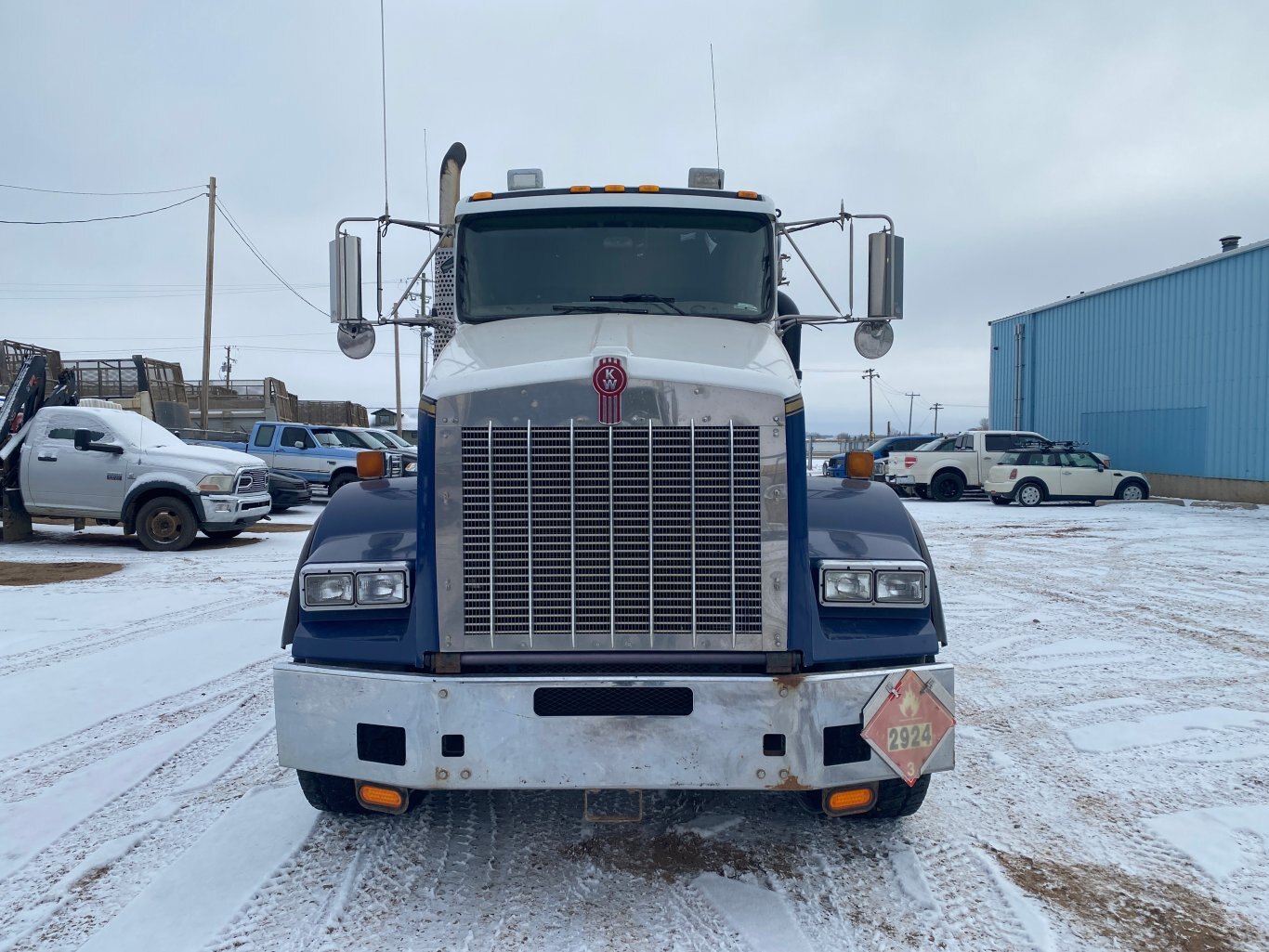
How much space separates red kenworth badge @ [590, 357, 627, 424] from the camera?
9.65 feet

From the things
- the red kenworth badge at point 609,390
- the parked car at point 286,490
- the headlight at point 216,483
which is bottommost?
the parked car at point 286,490

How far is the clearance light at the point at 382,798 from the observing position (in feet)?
10.3

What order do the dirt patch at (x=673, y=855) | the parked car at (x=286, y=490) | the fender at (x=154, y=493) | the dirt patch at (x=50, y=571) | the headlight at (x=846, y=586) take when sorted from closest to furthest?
the headlight at (x=846, y=586), the dirt patch at (x=673, y=855), the dirt patch at (x=50, y=571), the fender at (x=154, y=493), the parked car at (x=286, y=490)

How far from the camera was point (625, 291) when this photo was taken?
442 cm

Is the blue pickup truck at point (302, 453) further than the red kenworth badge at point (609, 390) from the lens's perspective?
Yes

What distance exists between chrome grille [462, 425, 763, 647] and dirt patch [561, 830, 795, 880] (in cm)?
92

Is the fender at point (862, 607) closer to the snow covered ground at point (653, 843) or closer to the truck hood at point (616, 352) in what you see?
the truck hood at point (616, 352)

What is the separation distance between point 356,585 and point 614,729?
42.0 inches

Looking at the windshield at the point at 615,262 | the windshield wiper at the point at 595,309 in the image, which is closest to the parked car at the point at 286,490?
the windshield at the point at 615,262

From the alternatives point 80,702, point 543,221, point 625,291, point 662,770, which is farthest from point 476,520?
point 80,702

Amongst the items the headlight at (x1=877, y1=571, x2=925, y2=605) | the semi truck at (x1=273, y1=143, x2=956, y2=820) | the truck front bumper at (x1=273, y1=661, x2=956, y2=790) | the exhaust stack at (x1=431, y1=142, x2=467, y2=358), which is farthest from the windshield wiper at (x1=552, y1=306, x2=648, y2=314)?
the truck front bumper at (x1=273, y1=661, x2=956, y2=790)

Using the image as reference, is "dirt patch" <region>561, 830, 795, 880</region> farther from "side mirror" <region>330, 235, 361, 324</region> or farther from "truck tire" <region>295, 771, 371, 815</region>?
"side mirror" <region>330, 235, 361, 324</region>

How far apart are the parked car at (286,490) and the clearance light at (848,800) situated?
15066mm

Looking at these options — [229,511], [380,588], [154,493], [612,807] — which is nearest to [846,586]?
[612,807]
